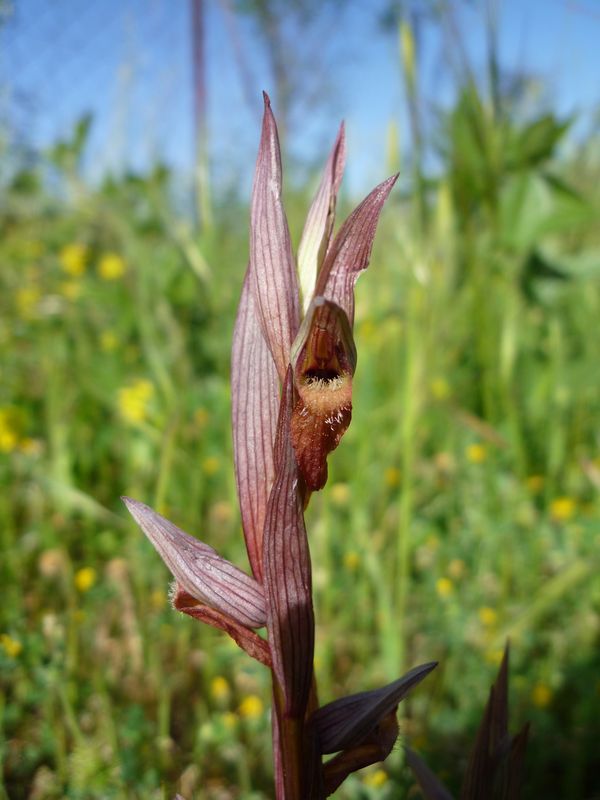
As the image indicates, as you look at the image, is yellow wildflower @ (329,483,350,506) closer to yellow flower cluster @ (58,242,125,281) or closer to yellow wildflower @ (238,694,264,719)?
yellow wildflower @ (238,694,264,719)

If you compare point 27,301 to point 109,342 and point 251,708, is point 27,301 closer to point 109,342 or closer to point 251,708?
point 109,342

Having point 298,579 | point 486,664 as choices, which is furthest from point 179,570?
point 486,664

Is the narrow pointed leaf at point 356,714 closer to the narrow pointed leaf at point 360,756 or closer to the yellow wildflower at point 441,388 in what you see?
the narrow pointed leaf at point 360,756

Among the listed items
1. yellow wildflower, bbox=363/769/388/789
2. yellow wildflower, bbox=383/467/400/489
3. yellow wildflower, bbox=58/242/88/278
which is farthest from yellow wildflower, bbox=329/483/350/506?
yellow wildflower, bbox=58/242/88/278

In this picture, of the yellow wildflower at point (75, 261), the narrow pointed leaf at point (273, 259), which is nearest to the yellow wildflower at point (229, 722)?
the narrow pointed leaf at point (273, 259)

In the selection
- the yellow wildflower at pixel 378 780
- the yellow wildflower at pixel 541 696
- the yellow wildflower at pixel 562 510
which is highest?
the yellow wildflower at pixel 562 510

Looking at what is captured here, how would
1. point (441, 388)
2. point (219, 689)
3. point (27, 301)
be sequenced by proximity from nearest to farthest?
point (219, 689) < point (441, 388) < point (27, 301)

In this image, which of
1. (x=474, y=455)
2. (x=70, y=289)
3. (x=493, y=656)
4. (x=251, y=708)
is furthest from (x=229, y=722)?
(x=70, y=289)
